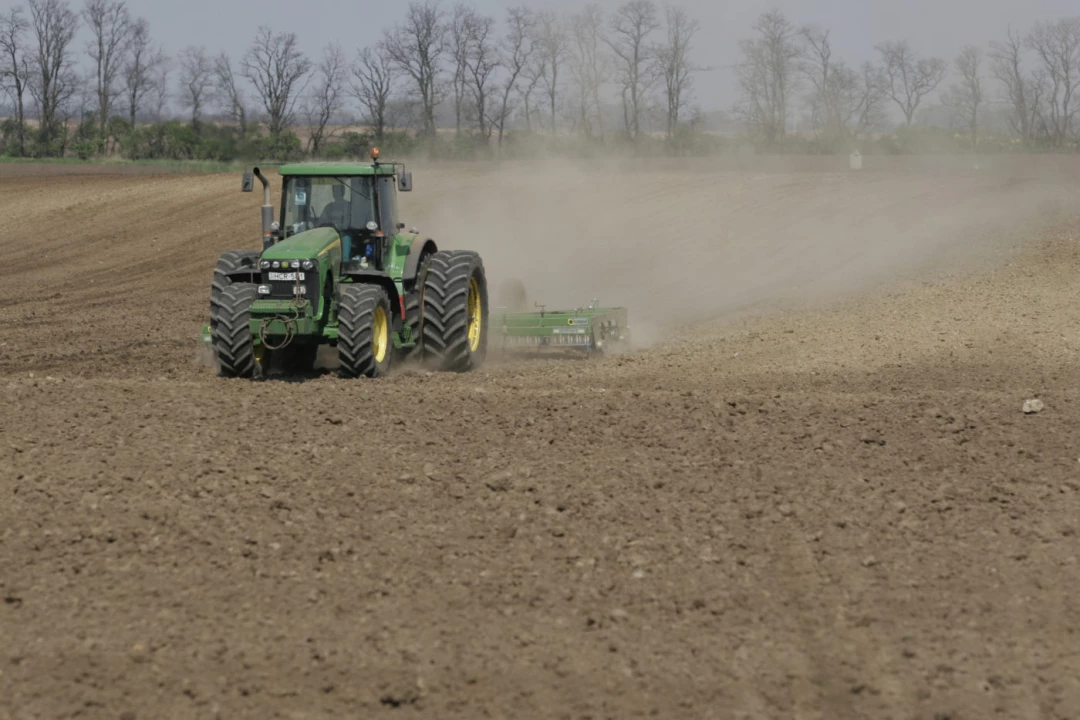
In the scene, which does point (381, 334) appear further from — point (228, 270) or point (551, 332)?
point (551, 332)

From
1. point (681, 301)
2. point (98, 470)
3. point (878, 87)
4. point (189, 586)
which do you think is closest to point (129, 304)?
point (681, 301)

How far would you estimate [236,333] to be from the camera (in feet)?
39.8

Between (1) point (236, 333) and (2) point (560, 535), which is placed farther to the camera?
(1) point (236, 333)

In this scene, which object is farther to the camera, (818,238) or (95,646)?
(818,238)

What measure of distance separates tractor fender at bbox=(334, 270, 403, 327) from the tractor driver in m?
0.61

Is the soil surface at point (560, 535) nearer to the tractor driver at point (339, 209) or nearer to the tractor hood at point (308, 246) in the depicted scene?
the tractor hood at point (308, 246)

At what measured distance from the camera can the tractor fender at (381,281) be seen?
13.0 meters

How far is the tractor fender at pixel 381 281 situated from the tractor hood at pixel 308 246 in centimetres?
27

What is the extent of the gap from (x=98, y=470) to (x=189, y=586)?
219 centimetres

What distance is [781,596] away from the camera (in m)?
6.41

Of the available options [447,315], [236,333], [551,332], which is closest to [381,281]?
[447,315]

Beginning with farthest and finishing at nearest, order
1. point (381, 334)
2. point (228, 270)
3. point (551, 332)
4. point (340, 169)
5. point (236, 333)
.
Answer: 1. point (551, 332)
2. point (340, 169)
3. point (228, 270)
4. point (381, 334)
5. point (236, 333)

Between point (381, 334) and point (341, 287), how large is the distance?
2.13 feet

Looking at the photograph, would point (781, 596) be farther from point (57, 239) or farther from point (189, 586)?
point (57, 239)
